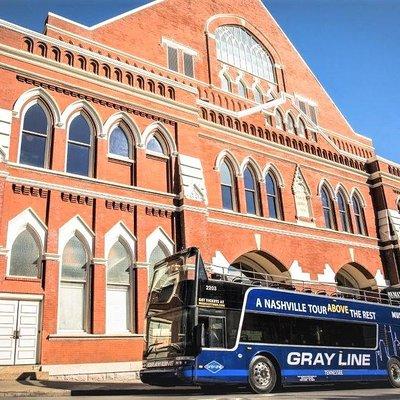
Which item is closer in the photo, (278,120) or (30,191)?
(30,191)

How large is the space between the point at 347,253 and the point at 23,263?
51.1 feet

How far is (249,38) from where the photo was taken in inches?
1119

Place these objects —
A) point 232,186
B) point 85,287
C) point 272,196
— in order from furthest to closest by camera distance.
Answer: point 272,196
point 232,186
point 85,287

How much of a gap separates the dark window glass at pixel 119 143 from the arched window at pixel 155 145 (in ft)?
2.94

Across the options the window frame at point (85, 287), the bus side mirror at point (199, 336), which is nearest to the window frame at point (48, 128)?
the window frame at point (85, 287)

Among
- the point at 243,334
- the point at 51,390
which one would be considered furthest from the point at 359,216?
the point at 51,390

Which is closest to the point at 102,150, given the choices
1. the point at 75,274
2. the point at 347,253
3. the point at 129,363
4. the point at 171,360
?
the point at 75,274

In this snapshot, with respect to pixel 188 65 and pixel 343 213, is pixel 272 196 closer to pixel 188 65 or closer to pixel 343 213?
pixel 343 213

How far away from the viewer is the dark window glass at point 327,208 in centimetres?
2404

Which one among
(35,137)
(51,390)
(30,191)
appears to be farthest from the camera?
(35,137)

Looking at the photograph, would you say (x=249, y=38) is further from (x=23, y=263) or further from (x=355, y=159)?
(x=23, y=263)

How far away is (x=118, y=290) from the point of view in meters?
15.9

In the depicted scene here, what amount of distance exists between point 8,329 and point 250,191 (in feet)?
38.6

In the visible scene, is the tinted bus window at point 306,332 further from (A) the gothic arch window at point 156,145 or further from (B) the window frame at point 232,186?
(A) the gothic arch window at point 156,145
